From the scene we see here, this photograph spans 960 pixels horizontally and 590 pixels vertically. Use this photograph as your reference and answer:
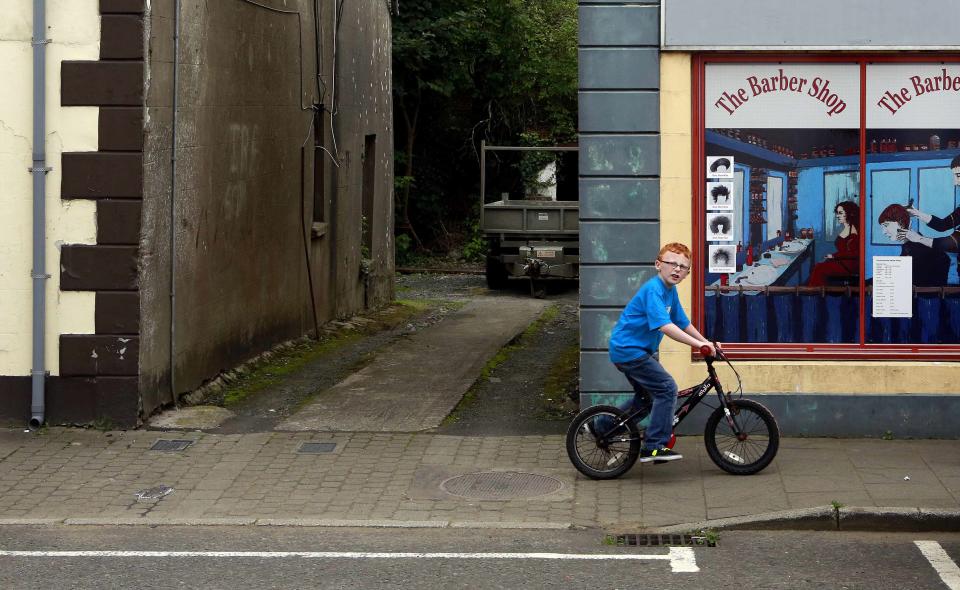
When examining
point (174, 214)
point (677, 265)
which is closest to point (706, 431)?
point (677, 265)

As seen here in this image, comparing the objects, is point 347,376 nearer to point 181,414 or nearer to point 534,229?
point 181,414

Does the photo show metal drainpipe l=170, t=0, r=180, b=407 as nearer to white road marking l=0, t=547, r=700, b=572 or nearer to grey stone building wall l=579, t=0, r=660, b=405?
grey stone building wall l=579, t=0, r=660, b=405

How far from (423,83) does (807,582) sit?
28739 millimetres

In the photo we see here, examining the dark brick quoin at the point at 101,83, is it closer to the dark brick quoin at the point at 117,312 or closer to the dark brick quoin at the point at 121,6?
the dark brick quoin at the point at 121,6

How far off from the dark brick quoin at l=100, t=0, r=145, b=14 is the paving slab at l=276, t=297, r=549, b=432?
3614mm

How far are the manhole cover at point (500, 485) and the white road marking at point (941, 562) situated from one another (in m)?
2.46

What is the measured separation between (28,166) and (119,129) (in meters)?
0.81

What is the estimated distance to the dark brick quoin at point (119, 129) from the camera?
35.0ft

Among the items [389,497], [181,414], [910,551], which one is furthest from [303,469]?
[910,551]

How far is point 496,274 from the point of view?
88.5 feet

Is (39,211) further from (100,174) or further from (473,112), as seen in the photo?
(473,112)

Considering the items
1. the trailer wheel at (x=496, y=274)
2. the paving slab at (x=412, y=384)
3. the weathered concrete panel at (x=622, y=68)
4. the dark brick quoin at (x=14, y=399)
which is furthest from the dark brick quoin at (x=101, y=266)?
the trailer wheel at (x=496, y=274)

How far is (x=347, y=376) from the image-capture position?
13781mm

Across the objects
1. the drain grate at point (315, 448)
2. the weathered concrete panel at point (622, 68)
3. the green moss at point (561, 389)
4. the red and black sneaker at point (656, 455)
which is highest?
the weathered concrete panel at point (622, 68)
